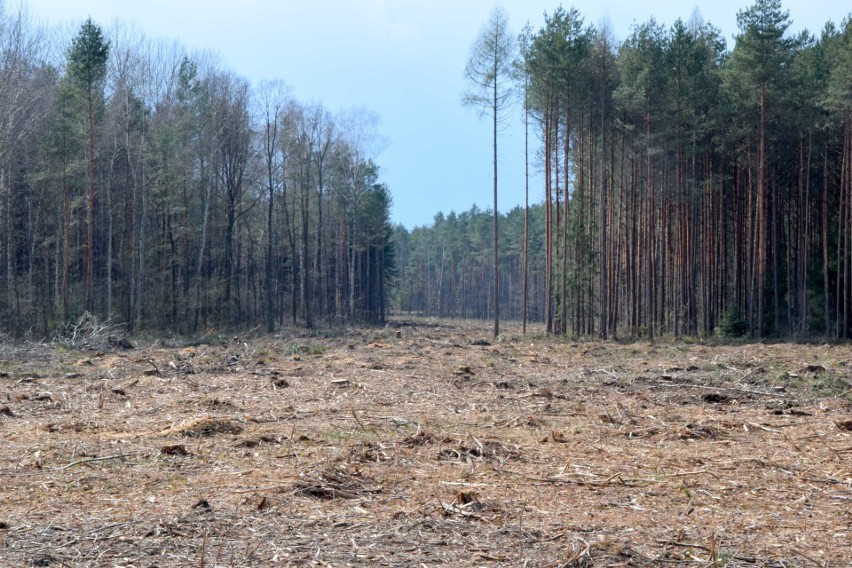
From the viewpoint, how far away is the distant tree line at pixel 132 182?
100.0 ft

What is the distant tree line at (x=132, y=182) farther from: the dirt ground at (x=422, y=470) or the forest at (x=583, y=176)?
the dirt ground at (x=422, y=470)

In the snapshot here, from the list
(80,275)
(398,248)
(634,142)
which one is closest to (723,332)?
(634,142)

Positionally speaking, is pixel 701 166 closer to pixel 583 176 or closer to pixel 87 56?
pixel 583 176

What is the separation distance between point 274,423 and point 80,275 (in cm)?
3035

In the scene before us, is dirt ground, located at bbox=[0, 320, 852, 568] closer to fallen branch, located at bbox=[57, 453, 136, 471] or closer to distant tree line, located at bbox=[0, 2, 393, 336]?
fallen branch, located at bbox=[57, 453, 136, 471]

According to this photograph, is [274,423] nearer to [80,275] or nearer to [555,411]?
[555,411]

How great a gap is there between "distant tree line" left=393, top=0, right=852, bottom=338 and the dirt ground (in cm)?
1746

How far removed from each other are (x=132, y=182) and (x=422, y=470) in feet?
108

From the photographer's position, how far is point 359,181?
178 feet

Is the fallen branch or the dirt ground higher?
the fallen branch

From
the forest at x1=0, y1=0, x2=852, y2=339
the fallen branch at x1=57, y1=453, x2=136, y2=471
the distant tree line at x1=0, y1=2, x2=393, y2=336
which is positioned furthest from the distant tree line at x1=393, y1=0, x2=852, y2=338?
the fallen branch at x1=57, y1=453, x2=136, y2=471

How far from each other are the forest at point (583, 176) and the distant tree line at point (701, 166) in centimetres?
11

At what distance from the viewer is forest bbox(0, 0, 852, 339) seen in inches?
1189

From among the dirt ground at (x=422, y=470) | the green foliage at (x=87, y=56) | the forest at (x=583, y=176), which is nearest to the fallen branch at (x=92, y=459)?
the dirt ground at (x=422, y=470)
